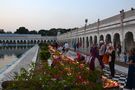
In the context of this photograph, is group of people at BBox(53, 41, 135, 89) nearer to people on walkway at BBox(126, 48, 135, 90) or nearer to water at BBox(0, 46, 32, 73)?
people on walkway at BBox(126, 48, 135, 90)

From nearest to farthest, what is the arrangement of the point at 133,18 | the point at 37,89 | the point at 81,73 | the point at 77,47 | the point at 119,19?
the point at 37,89, the point at 81,73, the point at 133,18, the point at 119,19, the point at 77,47

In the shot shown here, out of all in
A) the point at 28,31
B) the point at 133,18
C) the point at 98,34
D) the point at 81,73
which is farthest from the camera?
the point at 28,31

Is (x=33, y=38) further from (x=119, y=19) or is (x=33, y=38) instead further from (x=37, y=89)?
(x=37, y=89)

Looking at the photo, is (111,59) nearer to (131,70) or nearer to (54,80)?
(131,70)

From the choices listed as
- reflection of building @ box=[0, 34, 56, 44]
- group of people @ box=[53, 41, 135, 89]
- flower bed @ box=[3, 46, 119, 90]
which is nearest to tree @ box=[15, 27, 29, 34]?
reflection of building @ box=[0, 34, 56, 44]

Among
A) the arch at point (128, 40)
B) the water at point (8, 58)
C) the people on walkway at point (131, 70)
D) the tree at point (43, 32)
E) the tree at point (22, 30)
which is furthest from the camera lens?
the tree at point (22, 30)

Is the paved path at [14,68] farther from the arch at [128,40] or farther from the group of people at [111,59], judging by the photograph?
the arch at [128,40]

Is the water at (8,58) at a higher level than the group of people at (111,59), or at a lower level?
lower

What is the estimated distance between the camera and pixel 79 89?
596cm

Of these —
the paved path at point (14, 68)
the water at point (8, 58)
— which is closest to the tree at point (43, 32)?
the water at point (8, 58)

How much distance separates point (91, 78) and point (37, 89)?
1.55 metres

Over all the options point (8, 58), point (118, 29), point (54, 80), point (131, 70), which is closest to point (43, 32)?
point (8, 58)

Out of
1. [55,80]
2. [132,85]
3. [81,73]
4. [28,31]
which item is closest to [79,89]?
[55,80]

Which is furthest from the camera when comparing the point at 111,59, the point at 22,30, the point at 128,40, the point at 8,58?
the point at 22,30
